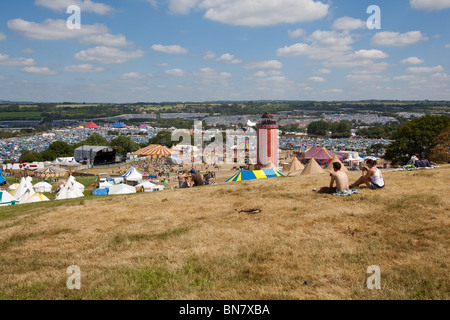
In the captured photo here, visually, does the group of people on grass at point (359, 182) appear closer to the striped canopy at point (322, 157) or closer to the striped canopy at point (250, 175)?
the striped canopy at point (250, 175)

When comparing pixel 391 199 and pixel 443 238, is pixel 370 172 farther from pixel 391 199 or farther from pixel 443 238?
pixel 443 238

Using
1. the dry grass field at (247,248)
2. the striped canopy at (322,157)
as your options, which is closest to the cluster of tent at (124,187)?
the dry grass field at (247,248)

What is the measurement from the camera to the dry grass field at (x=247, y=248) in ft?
15.7

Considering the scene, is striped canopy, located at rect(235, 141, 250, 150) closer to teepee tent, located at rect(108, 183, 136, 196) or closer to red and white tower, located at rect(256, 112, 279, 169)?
red and white tower, located at rect(256, 112, 279, 169)

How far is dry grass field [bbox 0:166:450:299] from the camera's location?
4.78 m

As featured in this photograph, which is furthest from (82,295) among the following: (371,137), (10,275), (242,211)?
(371,137)

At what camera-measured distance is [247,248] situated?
20.3ft

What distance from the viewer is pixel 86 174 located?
48.3 meters

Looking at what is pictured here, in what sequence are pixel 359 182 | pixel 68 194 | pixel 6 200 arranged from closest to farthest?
pixel 359 182 < pixel 6 200 < pixel 68 194

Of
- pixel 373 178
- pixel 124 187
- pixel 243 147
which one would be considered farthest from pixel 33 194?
pixel 243 147

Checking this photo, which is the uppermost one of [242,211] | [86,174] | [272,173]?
[242,211]

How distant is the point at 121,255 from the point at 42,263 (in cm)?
155

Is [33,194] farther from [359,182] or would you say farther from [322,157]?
[322,157]

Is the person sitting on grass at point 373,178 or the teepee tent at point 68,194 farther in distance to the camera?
the teepee tent at point 68,194
